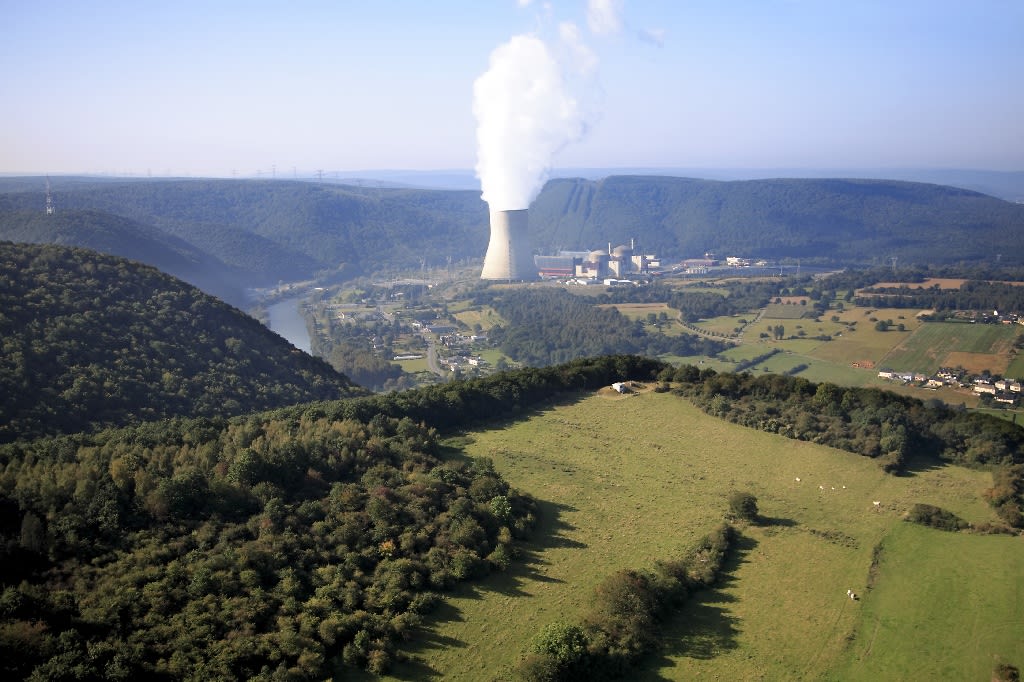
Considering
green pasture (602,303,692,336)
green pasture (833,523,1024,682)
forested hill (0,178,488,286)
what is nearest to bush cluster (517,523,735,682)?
green pasture (833,523,1024,682)

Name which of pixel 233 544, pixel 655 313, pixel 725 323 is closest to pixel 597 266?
pixel 655 313

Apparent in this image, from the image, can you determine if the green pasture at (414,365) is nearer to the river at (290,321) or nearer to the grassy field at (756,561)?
the river at (290,321)

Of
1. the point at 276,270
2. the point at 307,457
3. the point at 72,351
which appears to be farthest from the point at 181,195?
the point at 307,457

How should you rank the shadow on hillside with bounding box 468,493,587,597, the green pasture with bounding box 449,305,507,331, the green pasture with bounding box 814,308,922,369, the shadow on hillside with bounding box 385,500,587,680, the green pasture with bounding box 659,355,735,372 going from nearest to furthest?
the shadow on hillside with bounding box 385,500,587,680, the shadow on hillside with bounding box 468,493,587,597, the green pasture with bounding box 814,308,922,369, the green pasture with bounding box 659,355,735,372, the green pasture with bounding box 449,305,507,331

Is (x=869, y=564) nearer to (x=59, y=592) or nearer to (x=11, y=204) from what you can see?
(x=59, y=592)

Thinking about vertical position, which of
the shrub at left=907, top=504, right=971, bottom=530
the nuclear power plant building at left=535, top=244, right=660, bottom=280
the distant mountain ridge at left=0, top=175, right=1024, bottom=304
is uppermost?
the distant mountain ridge at left=0, top=175, right=1024, bottom=304

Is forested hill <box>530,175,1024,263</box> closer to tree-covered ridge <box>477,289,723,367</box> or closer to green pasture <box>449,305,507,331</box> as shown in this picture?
tree-covered ridge <box>477,289,723,367</box>
